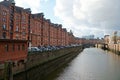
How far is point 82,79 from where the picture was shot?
114 feet

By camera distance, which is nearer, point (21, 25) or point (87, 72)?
point (87, 72)

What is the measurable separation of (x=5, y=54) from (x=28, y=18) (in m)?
41.1

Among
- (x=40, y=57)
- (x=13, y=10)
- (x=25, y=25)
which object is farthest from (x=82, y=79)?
(x=25, y=25)

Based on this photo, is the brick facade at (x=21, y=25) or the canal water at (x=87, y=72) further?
the brick facade at (x=21, y=25)

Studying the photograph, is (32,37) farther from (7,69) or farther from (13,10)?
(7,69)

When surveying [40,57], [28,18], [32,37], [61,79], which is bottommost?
[61,79]

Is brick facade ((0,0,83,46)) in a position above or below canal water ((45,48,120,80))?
above

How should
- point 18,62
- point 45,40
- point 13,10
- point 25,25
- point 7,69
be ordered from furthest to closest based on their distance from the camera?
point 45,40 < point 25,25 < point 13,10 < point 18,62 < point 7,69

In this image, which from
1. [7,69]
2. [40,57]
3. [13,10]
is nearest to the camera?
[7,69]

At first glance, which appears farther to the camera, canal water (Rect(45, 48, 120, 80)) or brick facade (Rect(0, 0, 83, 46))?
brick facade (Rect(0, 0, 83, 46))

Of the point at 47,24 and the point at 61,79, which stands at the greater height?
the point at 47,24

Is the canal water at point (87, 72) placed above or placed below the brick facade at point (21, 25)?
below

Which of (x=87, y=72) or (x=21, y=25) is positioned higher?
(x=21, y=25)

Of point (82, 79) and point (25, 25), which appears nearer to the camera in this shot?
point (82, 79)
